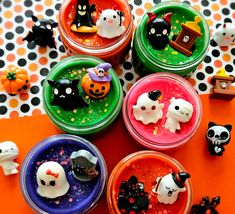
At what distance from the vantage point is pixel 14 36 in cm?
145

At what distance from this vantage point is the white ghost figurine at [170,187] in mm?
1160

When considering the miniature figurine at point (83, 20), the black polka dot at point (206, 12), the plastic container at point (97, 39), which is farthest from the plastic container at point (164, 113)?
the black polka dot at point (206, 12)

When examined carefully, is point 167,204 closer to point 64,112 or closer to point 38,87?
point 64,112

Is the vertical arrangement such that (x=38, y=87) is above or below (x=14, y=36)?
below

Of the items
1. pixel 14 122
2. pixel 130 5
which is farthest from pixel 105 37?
pixel 14 122

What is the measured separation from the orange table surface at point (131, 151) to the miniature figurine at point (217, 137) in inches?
1.5

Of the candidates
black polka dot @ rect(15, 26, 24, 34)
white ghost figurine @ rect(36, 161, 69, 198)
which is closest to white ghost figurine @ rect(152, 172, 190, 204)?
white ghost figurine @ rect(36, 161, 69, 198)

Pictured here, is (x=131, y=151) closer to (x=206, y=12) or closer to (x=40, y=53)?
(x=40, y=53)

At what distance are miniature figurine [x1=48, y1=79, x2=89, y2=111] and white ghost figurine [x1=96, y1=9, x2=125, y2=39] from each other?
0.59ft

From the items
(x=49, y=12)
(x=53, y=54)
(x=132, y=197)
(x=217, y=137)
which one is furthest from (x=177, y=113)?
(x=49, y=12)

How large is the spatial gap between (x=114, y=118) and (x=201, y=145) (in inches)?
12.0

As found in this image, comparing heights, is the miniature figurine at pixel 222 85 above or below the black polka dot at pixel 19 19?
below

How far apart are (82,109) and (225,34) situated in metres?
0.55

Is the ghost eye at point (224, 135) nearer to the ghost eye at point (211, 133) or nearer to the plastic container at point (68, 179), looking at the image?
the ghost eye at point (211, 133)
